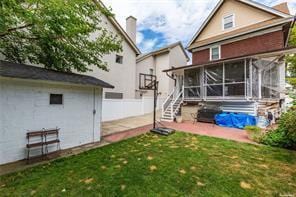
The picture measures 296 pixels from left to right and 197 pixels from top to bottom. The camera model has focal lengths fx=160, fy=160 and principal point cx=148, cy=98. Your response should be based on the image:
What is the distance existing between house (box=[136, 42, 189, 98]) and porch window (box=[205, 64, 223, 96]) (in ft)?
23.2

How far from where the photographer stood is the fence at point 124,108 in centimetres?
1294

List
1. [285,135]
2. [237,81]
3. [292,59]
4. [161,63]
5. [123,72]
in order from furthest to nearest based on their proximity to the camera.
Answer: [161,63], [292,59], [123,72], [237,81], [285,135]

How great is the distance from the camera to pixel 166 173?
4086 millimetres

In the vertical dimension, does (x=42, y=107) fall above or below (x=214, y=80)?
below

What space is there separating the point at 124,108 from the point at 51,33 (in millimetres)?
8977

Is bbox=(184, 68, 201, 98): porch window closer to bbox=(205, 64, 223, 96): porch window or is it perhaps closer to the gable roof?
bbox=(205, 64, 223, 96): porch window

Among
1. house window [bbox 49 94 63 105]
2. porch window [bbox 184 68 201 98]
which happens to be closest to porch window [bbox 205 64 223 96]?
porch window [bbox 184 68 201 98]

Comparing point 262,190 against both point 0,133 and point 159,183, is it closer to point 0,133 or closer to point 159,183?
point 159,183

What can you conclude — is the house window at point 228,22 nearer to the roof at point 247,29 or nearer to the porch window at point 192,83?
the roof at point 247,29

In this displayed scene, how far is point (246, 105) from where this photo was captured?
998cm

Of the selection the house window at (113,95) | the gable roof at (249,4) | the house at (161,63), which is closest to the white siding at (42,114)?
the house window at (113,95)

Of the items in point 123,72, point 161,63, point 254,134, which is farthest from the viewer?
point 161,63

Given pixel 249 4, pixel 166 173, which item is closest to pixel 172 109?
pixel 166 173

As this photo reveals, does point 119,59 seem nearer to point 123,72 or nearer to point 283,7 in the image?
point 123,72
